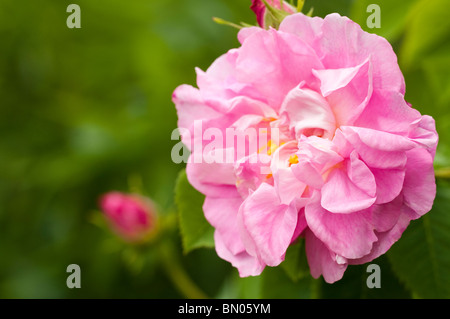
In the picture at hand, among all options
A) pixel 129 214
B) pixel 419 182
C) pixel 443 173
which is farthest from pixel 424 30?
pixel 129 214

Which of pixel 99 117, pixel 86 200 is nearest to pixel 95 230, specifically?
pixel 86 200

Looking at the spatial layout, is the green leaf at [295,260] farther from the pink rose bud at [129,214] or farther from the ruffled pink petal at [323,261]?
the pink rose bud at [129,214]

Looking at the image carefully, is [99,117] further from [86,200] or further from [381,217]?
[381,217]

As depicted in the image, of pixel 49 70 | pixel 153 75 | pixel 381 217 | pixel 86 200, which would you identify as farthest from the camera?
pixel 49 70

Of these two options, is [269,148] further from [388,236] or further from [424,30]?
[424,30]

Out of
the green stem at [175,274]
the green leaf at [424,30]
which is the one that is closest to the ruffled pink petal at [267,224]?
the green leaf at [424,30]

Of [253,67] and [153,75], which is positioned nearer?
[253,67]

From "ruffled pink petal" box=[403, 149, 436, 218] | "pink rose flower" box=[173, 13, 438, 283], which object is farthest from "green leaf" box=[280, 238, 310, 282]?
"ruffled pink petal" box=[403, 149, 436, 218]
